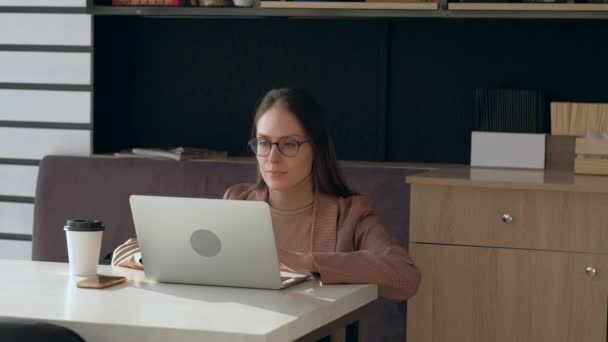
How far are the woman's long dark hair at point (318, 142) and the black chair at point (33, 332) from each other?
1.10 metres

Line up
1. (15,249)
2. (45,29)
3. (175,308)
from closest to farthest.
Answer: (175,308)
(45,29)
(15,249)

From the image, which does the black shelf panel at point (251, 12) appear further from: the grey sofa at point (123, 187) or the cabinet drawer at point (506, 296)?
the cabinet drawer at point (506, 296)

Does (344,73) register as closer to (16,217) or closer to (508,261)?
(508,261)

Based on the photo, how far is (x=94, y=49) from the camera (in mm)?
4090

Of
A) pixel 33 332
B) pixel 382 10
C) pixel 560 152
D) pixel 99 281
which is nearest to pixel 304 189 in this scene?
pixel 99 281

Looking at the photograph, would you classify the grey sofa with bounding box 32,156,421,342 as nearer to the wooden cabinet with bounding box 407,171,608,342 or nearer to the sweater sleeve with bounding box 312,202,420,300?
the wooden cabinet with bounding box 407,171,608,342

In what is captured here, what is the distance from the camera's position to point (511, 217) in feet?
11.1

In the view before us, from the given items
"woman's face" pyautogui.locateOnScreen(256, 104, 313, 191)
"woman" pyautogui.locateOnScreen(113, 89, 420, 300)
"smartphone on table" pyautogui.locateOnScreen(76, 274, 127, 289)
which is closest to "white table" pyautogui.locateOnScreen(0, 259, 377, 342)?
"smartphone on table" pyautogui.locateOnScreen(76, 274, 127, 289)

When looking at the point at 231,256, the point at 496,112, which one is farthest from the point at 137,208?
the point at 496,112

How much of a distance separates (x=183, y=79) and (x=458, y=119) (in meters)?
1.13

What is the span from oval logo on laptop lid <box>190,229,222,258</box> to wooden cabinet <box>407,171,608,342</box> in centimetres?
136

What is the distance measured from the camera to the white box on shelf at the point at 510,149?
3828 millimetres

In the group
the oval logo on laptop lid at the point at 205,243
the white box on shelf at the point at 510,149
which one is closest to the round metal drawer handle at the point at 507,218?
the white box on shelf at the point at 510,149

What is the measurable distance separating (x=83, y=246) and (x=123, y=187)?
1.69m
